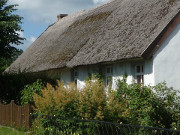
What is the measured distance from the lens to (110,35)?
42.7 ft

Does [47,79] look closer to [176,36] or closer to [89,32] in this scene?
[89,32]

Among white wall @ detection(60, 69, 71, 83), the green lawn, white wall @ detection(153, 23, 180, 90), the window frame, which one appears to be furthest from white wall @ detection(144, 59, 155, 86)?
white wall @ detection(60, 69, 71, 83)

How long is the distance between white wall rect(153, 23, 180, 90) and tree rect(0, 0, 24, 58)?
386 inches

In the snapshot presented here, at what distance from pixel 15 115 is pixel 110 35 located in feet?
16.9

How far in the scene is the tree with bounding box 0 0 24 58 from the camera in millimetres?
16978

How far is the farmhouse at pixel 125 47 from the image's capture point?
10.1m

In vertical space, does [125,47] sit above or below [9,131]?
above

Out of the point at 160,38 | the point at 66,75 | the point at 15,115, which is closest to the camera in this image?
the point at 160,38

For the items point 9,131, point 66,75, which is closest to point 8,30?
point 66,75

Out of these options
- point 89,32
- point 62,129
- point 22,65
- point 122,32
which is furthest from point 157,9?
point 22,65

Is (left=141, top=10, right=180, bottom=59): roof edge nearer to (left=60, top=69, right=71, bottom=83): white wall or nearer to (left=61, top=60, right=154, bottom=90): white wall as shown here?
(left=61, top=60, right=154, bottom=90): white wall

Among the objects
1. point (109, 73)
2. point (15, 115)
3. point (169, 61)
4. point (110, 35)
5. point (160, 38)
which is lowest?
point (15, 115)

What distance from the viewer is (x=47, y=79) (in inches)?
613

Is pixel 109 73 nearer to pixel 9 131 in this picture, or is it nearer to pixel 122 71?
pixel 122 71
